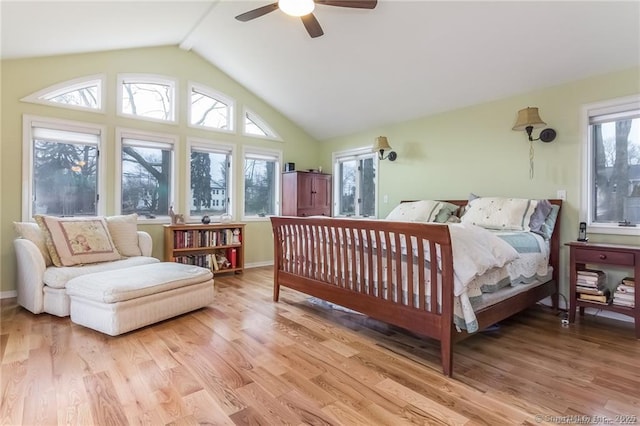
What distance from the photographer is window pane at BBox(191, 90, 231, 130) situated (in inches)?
195

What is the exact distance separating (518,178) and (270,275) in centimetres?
342

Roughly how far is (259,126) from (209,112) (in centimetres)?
87

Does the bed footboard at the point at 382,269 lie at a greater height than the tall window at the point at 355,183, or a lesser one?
lesser

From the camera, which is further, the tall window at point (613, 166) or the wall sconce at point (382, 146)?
the wall sconce at point (382, 146)

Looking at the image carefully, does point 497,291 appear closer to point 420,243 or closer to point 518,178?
point 420,243

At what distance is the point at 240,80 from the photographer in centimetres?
522

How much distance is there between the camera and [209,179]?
5.09 meters

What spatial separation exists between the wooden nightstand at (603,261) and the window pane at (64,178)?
531 centimetres

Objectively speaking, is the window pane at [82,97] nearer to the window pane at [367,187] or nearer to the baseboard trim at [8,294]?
the baseboard trim at [8,294]

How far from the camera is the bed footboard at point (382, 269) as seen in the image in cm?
200

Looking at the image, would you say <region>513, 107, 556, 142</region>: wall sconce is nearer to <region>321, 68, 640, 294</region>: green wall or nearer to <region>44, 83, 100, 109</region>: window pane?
<region>321, 68, 640, 294</region>: green wall

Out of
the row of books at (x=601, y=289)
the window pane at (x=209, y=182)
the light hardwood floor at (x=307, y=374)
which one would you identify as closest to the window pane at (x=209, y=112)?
the window pane at (x=209, y=182)

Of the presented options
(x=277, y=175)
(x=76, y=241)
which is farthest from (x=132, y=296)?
(x=277, y=175)

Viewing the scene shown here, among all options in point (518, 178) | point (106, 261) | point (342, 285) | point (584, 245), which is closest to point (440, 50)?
point (518, 178)
